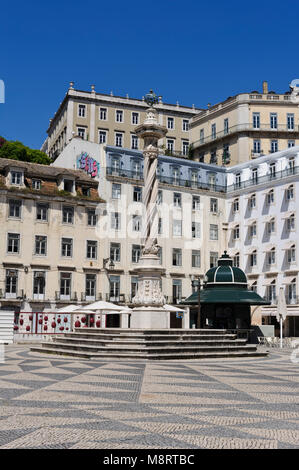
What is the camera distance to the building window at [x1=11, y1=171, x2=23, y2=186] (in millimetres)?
44956

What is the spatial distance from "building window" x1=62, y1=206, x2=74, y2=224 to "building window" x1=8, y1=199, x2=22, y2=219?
381cm

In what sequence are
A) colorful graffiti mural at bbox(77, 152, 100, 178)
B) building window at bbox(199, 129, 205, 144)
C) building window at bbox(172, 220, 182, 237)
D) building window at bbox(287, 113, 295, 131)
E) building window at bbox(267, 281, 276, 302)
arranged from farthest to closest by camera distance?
1. building window at bbox(199, 129, 205, 144)
2. building window at bbox(287, 113, 295, 131)
3. building window at bbox(172, 220, 182, 237)
4. colorful graffiti mural at bbox(77, 152, 100, 178)
5. building window at bbox(267, 281, 276, 302)

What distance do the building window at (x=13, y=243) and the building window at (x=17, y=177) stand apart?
171 inches

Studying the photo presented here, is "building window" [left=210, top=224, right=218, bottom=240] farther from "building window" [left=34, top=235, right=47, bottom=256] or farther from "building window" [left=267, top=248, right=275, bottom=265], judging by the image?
"building window" [left=34, top=235, right=47, bottom=256]

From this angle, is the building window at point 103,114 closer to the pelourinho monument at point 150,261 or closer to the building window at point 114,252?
the building window at point 114,252

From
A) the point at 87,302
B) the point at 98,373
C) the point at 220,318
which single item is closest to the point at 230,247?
the point at 87,302

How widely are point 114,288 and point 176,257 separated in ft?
23.9

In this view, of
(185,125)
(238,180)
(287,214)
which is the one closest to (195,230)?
(238,180)

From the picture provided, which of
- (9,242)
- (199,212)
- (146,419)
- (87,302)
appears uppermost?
(199,212)

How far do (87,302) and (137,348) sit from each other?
89.1ft

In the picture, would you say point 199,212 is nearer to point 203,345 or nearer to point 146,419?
point 203,345

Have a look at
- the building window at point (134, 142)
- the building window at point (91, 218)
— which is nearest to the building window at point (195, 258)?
the building window at point (91, 218)

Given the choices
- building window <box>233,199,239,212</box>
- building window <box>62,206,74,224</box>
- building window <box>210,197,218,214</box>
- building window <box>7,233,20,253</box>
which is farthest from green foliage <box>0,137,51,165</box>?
building window <box>233,199,239,212</box>
